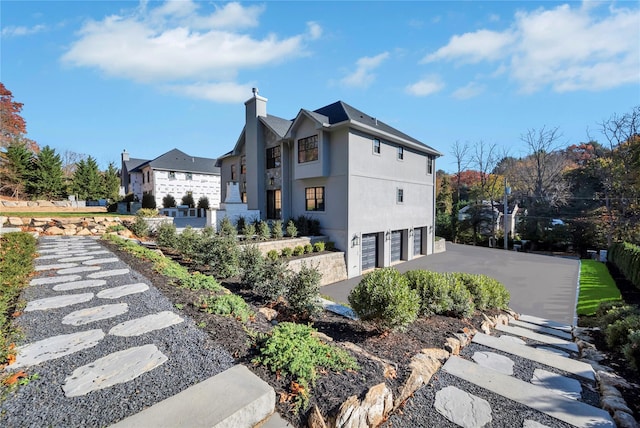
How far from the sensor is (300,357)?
2461 millimetres

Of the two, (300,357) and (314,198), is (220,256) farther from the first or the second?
(314,198)

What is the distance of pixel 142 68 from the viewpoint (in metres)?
9.58

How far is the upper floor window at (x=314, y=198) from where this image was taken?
14305 millimetres

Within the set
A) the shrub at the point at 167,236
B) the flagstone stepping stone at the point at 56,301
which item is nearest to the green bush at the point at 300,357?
the flagstone stepping stone at the point at 56,301

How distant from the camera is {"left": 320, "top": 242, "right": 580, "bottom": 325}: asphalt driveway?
9.58 meters

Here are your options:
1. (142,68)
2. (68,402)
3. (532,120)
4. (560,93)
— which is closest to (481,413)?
(68,402)

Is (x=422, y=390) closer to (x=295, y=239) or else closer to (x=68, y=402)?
(x=68, y=402)

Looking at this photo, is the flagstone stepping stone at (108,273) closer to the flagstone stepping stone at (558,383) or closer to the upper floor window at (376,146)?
the flagstone stepping stone at (558,383)

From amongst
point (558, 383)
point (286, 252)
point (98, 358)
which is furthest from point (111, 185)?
point (558, 383)

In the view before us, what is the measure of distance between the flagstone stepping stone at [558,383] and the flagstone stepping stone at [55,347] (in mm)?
4898

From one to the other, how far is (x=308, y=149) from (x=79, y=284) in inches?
447

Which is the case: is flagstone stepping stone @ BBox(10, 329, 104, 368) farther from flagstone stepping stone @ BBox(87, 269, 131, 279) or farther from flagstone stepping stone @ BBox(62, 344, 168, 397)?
flagstone stepping stone @ BBox(87, 269, 131, 279)

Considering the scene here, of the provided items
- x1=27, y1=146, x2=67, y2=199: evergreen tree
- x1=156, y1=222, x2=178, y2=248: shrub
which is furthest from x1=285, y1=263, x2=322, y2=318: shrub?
x1=27, y1=146, x2=67, y2=199: evergreen tree

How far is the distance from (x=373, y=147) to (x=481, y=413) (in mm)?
13080
